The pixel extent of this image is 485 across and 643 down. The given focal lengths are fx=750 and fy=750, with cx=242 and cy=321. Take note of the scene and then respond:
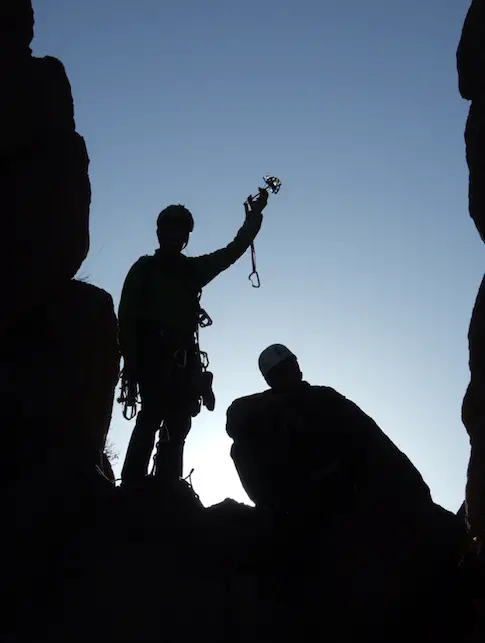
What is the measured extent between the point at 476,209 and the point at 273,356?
101 inches

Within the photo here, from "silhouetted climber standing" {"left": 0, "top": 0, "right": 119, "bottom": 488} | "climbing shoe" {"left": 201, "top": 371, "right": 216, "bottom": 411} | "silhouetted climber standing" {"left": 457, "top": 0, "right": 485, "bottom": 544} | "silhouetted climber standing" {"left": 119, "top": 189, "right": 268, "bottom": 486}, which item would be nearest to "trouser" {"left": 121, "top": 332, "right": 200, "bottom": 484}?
"silhouetted climber standing" {"left": 119, "top": 189, "right": 268, "bottom": 486}

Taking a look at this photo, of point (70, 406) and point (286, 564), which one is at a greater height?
point (70, 406)

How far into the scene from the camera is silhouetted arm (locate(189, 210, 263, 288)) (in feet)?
29.1

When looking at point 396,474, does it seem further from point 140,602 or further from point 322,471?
point 140,602

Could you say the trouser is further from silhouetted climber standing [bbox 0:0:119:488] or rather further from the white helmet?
the white helmet

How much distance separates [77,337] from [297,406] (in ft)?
12.0

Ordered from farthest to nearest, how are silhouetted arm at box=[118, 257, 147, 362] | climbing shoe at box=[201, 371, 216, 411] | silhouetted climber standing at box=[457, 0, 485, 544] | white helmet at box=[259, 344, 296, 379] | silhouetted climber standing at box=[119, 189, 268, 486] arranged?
1. climbing shoe at box=[201, 371, 216, 411]
2. silhouetted arm at box=[118, 257, 147, 362]
3. silhouetted climber standing at box=[119, 189, 268, 486]
4. white helmet at box=[259, 344, 296, 379]
5. silhouetted climber standing at box=[457, 0, 485, 544]

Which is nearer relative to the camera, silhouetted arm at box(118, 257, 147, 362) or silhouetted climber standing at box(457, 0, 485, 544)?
silhouetted climber standing at box(457, 0, 485, 544)

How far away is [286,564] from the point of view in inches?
250

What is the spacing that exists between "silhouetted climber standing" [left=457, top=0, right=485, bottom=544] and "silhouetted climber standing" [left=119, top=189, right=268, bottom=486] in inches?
117

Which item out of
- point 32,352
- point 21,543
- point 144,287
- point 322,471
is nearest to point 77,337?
point 32,352

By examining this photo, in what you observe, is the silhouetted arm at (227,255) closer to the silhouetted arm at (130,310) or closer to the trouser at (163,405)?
the silhouetted arm at (130,310)

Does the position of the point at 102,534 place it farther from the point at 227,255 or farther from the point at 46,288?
the point at 46,288

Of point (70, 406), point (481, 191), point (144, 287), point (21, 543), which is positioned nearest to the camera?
point (21, 543)
